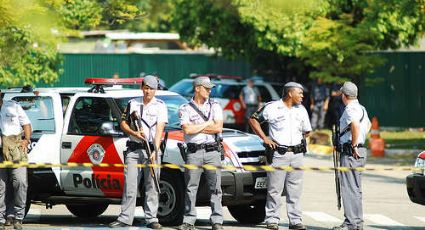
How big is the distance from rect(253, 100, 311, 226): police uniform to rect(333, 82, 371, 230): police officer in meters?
0.54

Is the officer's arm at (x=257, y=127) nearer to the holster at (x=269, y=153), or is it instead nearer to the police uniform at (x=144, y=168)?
the holster at (x=269, y=153)

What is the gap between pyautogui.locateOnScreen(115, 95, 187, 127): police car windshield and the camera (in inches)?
620

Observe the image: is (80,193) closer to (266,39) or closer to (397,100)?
(266,39)

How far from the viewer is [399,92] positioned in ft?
141

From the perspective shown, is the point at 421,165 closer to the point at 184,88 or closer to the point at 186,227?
the point at 186,227

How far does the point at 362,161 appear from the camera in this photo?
14617 millimetres

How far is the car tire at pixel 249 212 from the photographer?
15805 millimetres

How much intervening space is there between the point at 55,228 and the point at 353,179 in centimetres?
366

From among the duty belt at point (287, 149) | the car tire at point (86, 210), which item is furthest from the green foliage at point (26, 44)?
the duty belt at point (287, 149)

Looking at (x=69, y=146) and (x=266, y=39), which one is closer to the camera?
(x=69, y=146)

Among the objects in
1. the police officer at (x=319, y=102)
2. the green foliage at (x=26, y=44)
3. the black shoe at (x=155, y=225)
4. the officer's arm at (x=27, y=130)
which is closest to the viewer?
the green foliage at (x=26, y=44)

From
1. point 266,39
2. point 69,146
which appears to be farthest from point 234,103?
point 69,146

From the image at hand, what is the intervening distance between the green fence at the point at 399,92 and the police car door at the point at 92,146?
2704 cm

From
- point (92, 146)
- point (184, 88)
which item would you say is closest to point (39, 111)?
point (92, 146)
